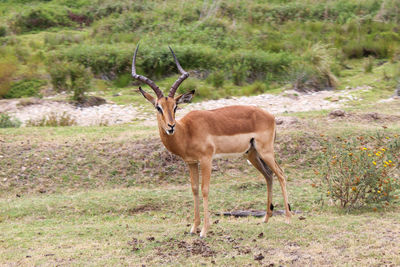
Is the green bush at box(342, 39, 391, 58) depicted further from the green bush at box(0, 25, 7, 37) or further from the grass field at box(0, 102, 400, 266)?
the green bush at box(0, 25, 7, 37)

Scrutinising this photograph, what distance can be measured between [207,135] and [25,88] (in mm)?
12269

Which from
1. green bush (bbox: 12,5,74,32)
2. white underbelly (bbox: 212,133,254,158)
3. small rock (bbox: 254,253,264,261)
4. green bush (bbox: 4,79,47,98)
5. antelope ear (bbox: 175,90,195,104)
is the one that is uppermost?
antelope ear (bbox: 175,90,195,104)

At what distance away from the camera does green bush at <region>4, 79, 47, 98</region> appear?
→ 681 inches

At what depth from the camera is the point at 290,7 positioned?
27.0 m

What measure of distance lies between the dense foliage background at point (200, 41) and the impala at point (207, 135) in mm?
9939

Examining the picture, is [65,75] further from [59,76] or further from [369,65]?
[369,65]

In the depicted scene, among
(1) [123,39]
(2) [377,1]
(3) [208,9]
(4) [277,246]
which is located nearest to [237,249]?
(4) [277,246]

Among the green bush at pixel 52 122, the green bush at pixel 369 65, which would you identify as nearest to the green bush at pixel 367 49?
the green bush at pixel 369 65

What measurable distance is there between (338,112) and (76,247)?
8530mm

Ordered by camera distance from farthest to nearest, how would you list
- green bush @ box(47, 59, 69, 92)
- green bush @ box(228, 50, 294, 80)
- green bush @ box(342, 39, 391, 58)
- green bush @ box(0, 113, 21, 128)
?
green bush @ box(342, 39, 391, 58) < green bush @ box(228, 50, 294, 80) < green bush @ box(47, 59, 69, 92) < green bush @ box(0, 113, 21, 128)

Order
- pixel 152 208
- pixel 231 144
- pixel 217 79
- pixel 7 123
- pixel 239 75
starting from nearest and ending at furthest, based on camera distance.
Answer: pixel 231 144, pixel 152 208, pixel 7 123, pixel 217 79, pixel 239 75

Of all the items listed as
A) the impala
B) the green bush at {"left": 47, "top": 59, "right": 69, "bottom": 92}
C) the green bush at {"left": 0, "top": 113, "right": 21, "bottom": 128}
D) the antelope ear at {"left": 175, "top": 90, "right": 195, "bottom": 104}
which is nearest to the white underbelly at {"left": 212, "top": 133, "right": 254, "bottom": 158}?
the impala

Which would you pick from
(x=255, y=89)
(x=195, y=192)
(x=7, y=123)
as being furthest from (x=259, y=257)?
(x=255, y=89)

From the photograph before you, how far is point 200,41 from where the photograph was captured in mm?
22156
